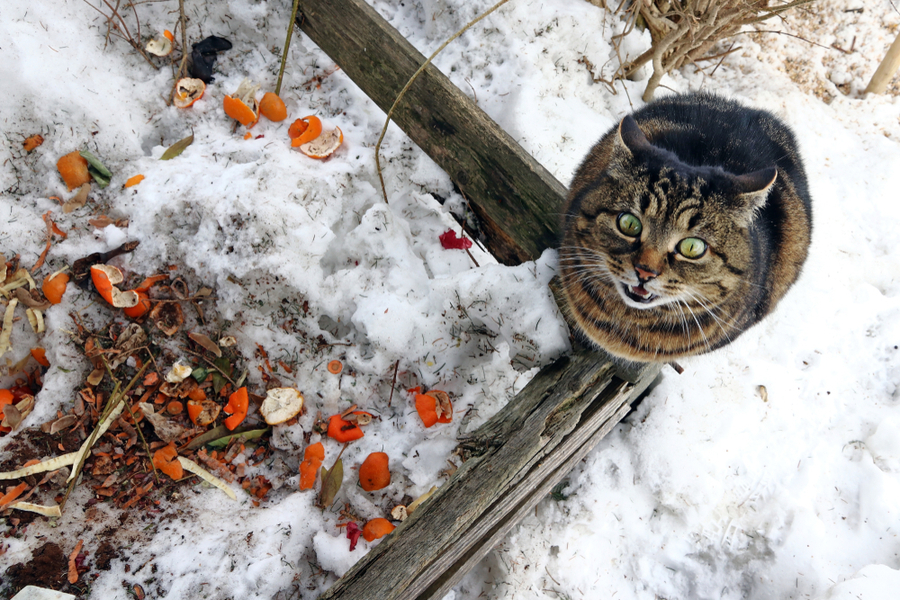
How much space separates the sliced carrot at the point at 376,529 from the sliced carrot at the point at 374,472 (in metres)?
0.15

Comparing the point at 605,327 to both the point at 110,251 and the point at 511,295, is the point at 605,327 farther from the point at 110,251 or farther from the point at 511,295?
the point at 110,251

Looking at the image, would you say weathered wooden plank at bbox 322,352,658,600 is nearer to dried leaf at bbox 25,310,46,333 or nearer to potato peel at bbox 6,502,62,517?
potato peel at bbox 6,502,62,517

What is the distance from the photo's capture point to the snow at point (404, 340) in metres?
2.24

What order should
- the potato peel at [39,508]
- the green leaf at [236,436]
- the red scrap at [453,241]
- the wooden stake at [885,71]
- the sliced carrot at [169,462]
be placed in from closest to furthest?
the potato peel at [39,508], the sliced carrot at [169,462], the green leaf at [236,436], the red scrap at [453,241], the wooden stake at [885,71]

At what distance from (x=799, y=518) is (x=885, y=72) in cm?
340

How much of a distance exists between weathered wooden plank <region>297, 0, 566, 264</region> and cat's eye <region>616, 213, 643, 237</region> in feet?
1.80

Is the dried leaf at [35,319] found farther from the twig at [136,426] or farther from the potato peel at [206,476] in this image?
the potato peel at [206,476]

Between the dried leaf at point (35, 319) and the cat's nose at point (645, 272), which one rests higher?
the cat's nose at point (645, 272)

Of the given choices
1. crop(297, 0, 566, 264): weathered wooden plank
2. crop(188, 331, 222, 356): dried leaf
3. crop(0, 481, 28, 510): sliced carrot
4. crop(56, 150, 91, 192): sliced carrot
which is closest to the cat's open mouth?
crop(297, 0, 566, 264): weathered wooden plank

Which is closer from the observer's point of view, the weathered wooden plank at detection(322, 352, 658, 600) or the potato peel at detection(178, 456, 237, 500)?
the weathered wooden plank at detection(322, 352, 658, 600)

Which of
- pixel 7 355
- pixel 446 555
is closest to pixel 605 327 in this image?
pixel 446 555

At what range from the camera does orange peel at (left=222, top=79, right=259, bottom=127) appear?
2982 millimetres

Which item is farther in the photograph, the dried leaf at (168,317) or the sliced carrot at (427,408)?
the dried leaf at (168,317)

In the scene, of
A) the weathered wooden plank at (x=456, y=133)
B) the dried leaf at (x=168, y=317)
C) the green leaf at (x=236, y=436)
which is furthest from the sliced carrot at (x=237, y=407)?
the weathered wooden plank at (x=456, y=133)
